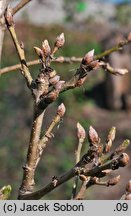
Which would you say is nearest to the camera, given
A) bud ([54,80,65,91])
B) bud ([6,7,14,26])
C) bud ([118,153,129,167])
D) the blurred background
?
bud ([118,153,129,167])

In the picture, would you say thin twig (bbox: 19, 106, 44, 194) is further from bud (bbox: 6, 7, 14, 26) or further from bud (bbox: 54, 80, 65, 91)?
bud (bbox: 6, 7, 14, 26)

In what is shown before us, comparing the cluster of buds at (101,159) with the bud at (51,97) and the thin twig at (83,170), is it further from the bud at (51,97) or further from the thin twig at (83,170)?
the bud at (51,97)

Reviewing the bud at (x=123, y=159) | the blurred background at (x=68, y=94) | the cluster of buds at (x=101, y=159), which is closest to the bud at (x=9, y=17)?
the cluster of buds at (x=101, y=159)

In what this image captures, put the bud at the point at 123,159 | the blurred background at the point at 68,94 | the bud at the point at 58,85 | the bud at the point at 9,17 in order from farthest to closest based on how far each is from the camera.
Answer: the blurred background at the point at 68,94, the bud at the point at 9,17, the bud at the point at 58,85, the bud at the point at 123,159

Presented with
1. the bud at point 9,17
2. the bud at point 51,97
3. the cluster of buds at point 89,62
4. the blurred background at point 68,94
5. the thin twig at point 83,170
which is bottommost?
the thin twig at point 83,170

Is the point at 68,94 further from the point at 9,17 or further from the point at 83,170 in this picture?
the point at 83,170

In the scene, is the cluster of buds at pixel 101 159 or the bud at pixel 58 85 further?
the bud at pixel 58 85

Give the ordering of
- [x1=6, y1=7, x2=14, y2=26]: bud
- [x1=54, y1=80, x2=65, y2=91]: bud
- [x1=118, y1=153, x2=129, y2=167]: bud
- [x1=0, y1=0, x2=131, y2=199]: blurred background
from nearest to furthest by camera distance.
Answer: [x1=118, y1=153, x2=129, y2=167]: bud
[x1=54, y1=80, x2=65, y2=91]: bud
[x1=6, y1=7, x2=14, y2=26]: bud
[x1=0, y1=0, x2=131, y2=199]: blurred background

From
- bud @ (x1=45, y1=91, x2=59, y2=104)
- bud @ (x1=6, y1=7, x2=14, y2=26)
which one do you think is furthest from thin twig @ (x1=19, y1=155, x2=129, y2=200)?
bud @ (x1=6, y1=7, x2=14, y2=26)

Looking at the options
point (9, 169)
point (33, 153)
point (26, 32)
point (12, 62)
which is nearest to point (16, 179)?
point (9, 169)
